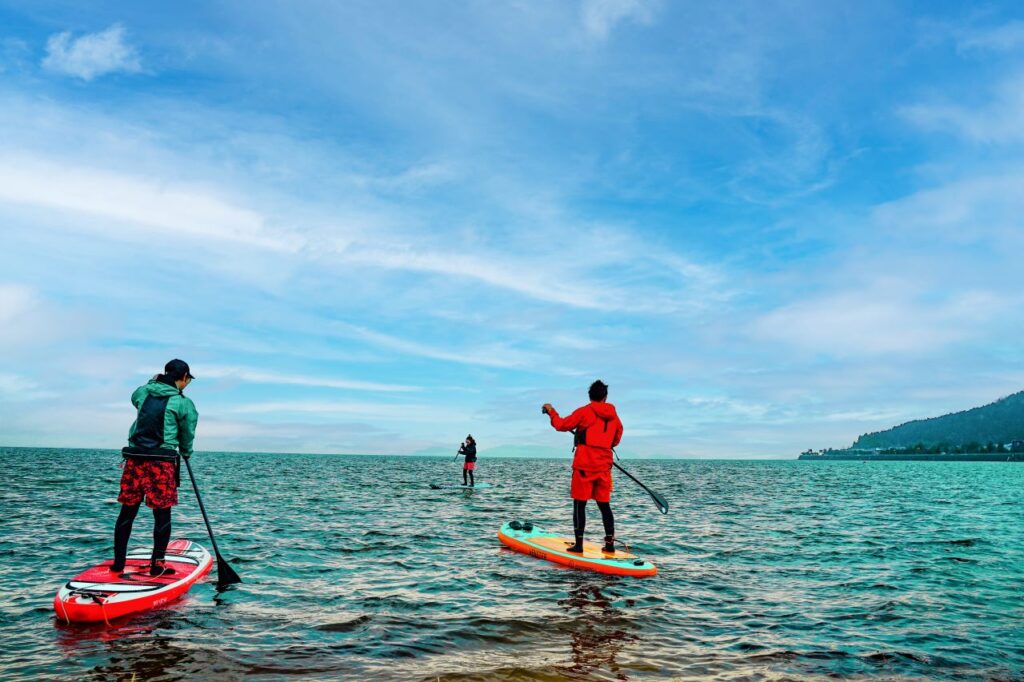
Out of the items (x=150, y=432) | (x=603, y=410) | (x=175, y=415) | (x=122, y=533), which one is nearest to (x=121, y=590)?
(x=122, y=533)

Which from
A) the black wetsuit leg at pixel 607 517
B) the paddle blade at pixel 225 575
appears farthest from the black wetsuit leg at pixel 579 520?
the paddle blade at pixel 225 575

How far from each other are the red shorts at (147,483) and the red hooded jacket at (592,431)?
6.51 m

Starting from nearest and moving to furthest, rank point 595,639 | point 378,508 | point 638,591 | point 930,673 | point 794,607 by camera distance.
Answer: point 930,673
point 595,639
point 794,607
point 638,591
point 378,508

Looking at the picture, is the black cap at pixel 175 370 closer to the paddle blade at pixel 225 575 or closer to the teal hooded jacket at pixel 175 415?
the teal hooded jacket at pixel 175 415

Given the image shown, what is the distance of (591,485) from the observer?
41.0 feet

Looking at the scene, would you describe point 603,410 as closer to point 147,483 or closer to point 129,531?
point 147,483

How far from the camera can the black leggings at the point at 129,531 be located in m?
9.48

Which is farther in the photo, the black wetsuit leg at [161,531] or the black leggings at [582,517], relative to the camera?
the black leggings at [582,517]

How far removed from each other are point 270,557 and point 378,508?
498 inches

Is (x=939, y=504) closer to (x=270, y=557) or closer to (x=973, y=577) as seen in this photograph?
(x=973, y=577)

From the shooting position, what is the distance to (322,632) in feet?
28.0

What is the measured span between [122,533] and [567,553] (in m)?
7.94

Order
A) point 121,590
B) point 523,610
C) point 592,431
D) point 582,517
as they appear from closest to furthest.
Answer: point 121,590 < point 523,610 < point 592,431 < point 582,517

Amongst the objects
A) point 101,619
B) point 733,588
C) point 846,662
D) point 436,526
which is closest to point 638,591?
point 733,588
